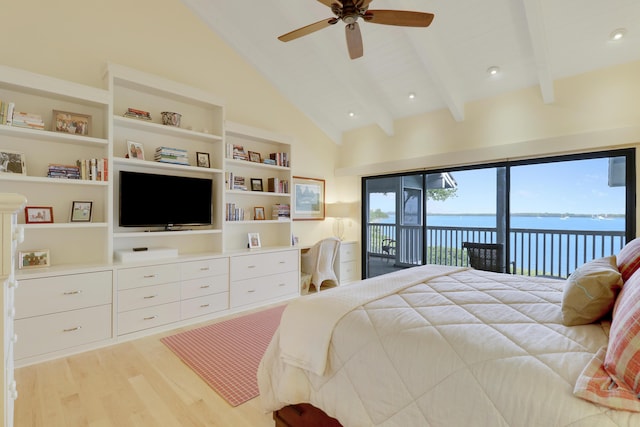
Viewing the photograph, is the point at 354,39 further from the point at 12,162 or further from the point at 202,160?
the point at 12,162

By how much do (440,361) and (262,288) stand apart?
3081 millimetres

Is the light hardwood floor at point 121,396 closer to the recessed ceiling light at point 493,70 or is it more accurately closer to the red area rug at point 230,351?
the red area rug at point 230,351

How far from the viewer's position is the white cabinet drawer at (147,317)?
280 centimetres

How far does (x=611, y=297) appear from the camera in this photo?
125 centimetres

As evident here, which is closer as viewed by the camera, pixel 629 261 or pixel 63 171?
pixel 629 261

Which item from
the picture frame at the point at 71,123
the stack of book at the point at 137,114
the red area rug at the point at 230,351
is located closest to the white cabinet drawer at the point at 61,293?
the red area rug at the point at 230,351

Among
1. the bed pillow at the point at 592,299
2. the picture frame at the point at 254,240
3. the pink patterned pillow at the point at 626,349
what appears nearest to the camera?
the pink patterned pillow at the point at 626,349

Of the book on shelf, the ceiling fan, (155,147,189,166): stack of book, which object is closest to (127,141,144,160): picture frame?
(155,147,189,166): stack of book

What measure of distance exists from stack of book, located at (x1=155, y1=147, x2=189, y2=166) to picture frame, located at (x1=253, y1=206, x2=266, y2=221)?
1.22 metres

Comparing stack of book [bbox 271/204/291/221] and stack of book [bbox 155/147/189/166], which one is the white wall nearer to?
stack of book [bbox 271/204/291/221]

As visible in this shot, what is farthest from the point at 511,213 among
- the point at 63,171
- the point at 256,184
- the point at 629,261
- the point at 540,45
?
the point at 63,171

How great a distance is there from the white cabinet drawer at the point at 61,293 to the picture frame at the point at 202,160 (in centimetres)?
155

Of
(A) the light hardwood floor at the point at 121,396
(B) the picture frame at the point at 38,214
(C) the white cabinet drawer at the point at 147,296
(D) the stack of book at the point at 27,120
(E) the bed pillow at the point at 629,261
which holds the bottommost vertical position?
(A) the light hardwood floor at the point at 121,396

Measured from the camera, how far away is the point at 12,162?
2.53 m
